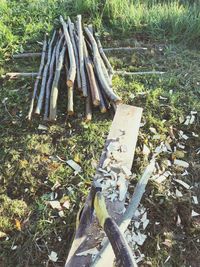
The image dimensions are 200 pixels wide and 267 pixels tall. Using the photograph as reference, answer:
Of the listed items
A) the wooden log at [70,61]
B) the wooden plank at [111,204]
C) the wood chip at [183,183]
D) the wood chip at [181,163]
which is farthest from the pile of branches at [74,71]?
the wood chip at [183,183]

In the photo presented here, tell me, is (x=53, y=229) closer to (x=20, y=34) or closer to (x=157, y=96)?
(x=157, y=96)

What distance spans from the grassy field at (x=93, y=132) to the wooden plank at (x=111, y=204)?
34 cm

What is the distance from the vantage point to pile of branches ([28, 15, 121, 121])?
12.7ft

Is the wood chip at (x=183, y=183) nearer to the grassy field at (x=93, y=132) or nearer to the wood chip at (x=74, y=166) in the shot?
the grassy field at (x=93, y=132)

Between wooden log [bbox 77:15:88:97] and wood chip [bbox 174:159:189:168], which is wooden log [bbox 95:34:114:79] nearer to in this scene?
wooden log [bbox 77:15:88:97]

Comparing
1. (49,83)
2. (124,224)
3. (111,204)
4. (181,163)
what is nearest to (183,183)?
(181,163)

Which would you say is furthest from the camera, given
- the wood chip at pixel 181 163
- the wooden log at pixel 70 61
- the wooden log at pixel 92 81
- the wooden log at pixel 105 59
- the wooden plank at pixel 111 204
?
the wooden log at pixel 105 59

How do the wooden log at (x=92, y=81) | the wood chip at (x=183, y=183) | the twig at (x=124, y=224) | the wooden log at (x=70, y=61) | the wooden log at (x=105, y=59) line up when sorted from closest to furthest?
the twig at (x=124, y=224)
the wood chip at (x=183, y=183)
the wooden log at (x=92, y=81)
the wooden log at (x=70, y=61)
the wooden log at (x=105, y=59)

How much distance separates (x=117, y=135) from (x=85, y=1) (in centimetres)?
241

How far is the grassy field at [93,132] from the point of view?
3.16 metres

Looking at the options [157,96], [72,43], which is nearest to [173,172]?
[157,96]

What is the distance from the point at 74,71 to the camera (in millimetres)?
4020

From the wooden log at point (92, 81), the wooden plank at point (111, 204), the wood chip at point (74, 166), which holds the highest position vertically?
the wooden log at point (92, 81)

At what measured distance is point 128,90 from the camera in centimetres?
420
